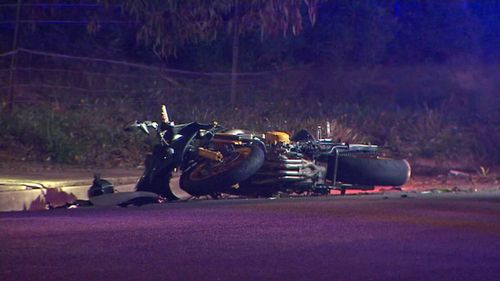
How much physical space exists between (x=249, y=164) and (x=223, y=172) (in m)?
0.30

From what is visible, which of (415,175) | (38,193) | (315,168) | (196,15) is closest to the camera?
(38,193)

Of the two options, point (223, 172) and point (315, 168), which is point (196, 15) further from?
point (223, 172)

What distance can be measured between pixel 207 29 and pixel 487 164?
19.3 feet

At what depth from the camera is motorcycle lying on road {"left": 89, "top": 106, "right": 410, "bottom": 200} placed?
12312 millimetres

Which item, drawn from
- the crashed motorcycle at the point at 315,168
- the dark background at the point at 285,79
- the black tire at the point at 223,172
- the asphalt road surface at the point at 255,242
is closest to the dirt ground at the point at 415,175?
the dark background at the point at 285,79

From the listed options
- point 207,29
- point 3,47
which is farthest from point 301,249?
point 3,47

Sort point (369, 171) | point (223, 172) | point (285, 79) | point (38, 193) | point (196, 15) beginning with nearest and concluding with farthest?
point (223, 172) < point (38, 193) < point (369, 171) < point (196, 15) < point (285, 79)

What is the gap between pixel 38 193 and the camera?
12.4 m

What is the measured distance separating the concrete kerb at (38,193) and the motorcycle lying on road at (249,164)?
99 centimetres

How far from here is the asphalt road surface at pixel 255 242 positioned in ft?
23.7

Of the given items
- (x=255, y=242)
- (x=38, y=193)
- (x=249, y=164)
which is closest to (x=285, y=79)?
(x=249, y=164)

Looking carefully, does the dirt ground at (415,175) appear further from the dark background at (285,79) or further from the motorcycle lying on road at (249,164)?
the motorcycle lying on road at (249,164)

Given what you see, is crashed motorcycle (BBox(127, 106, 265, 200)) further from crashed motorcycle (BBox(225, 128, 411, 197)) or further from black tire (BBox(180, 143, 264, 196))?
crashed motorcycle (BBox(225, 128, 411, 197))

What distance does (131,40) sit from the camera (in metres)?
28.0
